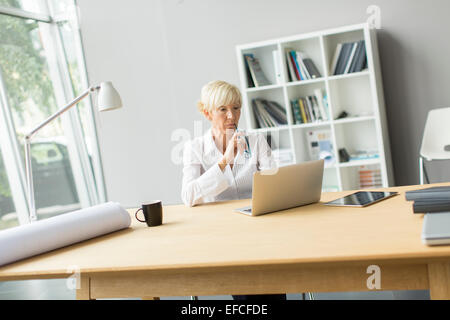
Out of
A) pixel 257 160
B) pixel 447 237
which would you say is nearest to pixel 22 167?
pixel 257 160

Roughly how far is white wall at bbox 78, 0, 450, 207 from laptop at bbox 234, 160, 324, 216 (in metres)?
2.68

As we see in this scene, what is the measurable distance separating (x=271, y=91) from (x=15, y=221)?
2.73 m

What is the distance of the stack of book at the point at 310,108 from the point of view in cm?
402

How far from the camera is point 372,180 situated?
4.06 m

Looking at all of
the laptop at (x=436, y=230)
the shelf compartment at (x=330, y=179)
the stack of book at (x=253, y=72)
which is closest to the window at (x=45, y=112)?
the stack of book at (x=253, y=72)

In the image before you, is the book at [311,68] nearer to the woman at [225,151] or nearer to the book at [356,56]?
the book at [356,56]

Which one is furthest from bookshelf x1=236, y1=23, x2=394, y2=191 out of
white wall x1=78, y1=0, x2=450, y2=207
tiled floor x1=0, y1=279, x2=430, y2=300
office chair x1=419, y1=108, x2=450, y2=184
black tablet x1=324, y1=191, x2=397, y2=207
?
black tablet x1=324, y1=191, x2=397, y2=207

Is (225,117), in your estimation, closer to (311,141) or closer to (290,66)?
(290,66)

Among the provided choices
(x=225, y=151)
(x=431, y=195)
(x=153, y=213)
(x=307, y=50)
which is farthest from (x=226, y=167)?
(x=307, y=50)

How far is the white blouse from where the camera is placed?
216 centimetres

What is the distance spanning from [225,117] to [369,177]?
2.17 meters

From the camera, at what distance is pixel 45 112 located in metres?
4.69

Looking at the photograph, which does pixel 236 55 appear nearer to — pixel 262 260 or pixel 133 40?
pixel 133 40

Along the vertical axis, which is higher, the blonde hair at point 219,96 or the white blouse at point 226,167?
the blonde hair at point 219,96
